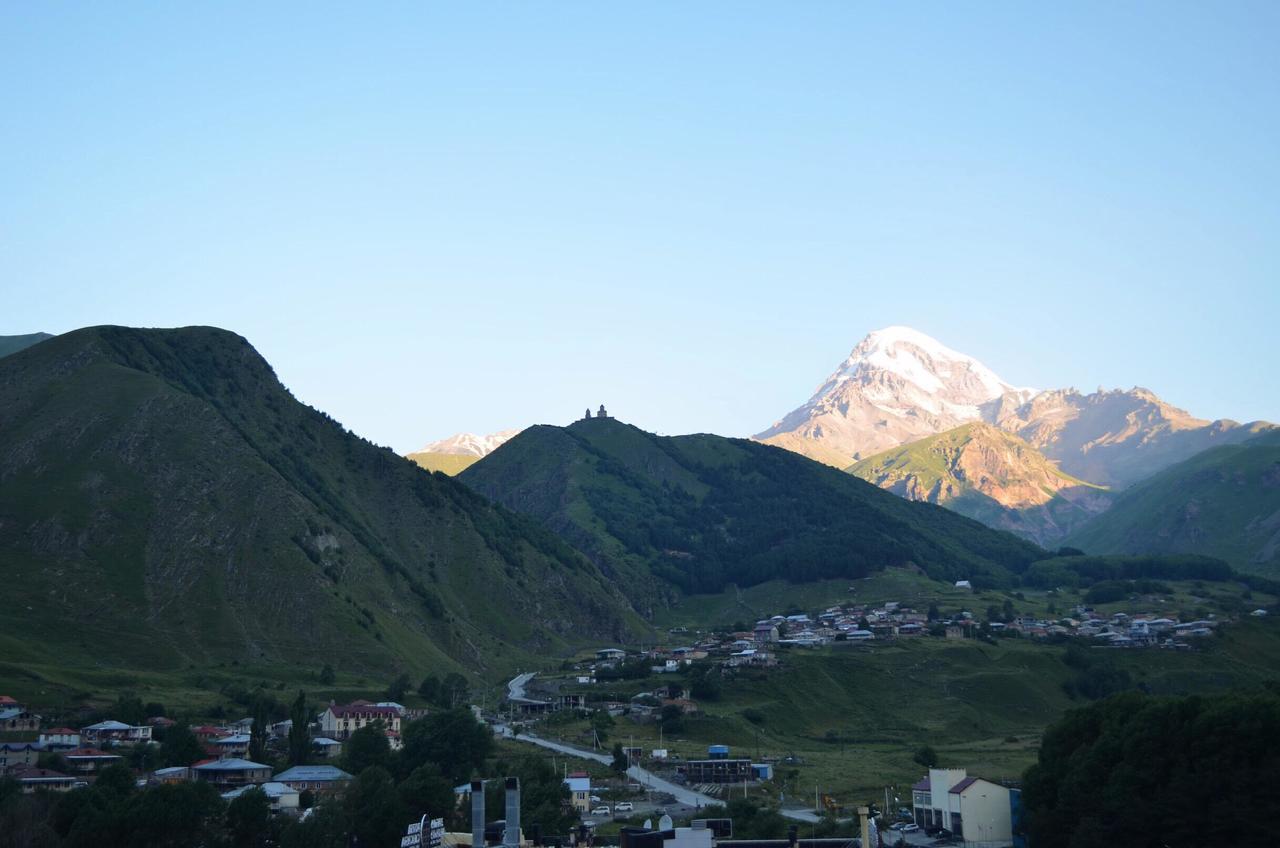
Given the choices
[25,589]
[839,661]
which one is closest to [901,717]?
[839,661]

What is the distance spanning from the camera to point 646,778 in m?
110

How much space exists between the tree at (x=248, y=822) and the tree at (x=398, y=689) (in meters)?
60.9

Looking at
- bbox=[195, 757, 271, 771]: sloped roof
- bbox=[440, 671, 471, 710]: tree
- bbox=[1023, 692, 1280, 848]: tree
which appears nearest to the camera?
bbox=[1023, 692, 1280, 848]: tree

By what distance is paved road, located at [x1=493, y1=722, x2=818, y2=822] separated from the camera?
296 feet

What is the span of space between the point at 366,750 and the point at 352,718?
58.9ft

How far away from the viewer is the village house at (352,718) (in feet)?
400

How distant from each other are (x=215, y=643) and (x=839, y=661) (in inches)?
2913

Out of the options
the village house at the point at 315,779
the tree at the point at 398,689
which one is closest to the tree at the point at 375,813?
the village house at the point at 315,779

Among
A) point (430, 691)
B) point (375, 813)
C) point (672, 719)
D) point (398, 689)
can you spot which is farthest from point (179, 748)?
point (672, 719)

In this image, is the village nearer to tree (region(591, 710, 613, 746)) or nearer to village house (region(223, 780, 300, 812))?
village house (region(223, 780, 300, 812))

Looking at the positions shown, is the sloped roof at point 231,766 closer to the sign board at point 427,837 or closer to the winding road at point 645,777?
the winding road at point 645,777

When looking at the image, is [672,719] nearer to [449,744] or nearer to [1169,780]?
[449,744]

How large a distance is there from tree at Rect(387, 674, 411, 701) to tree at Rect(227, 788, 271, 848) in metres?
60.9

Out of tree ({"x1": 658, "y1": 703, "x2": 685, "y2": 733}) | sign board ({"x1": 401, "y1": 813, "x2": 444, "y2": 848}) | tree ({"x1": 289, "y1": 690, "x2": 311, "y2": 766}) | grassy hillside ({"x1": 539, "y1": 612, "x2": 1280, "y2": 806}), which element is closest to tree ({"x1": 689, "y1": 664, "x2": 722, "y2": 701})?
grassy hillside ({"x1": 539, "y1": 612, "x2": 1280, "y2": 806})
